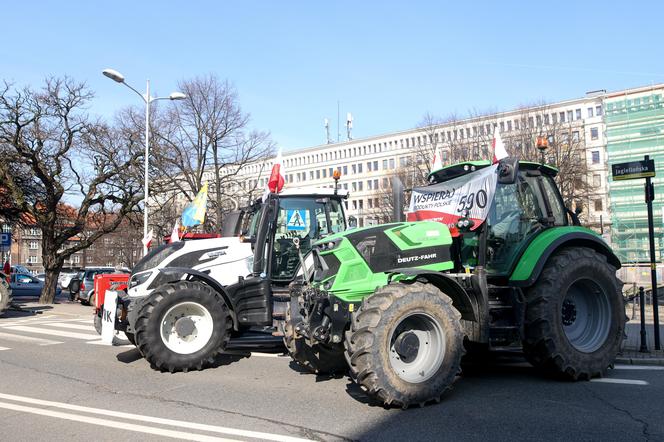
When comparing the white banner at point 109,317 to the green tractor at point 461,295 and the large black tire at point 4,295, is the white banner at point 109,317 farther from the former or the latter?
the large black tire at point 4,295

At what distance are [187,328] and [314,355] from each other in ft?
7.29

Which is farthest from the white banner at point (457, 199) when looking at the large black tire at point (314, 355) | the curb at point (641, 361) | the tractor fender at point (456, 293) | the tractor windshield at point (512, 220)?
the curb at point (641, 361)

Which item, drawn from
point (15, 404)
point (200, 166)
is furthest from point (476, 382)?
point (200, 166)

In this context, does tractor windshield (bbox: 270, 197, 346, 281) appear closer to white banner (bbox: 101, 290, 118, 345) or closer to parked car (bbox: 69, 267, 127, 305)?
white banner (bbox: 101, 290, 118, 345)

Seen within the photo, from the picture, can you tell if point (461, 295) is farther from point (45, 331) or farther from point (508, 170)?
point (45, 331)

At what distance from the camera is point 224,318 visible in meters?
8.66

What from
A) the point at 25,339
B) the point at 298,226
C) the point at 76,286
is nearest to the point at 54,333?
the point at 25,339

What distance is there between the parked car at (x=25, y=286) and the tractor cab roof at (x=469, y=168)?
27.5 metres

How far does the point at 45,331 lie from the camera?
14125 mm

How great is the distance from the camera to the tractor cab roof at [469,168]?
Answer: 777cm

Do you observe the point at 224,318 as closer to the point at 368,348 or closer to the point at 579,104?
the point at 368,348

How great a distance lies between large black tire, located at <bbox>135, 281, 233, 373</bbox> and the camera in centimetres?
817

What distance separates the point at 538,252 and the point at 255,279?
4538 millimetres

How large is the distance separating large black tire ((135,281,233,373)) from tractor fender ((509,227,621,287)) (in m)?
4.41
